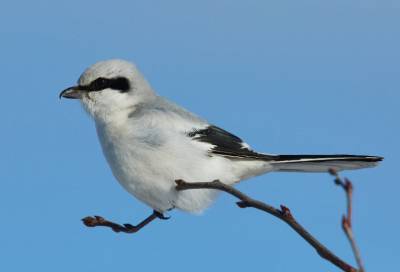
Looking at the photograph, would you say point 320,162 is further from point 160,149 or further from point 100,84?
point 100,84

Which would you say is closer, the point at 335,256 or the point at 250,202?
the point at 335,256

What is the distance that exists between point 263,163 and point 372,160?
1.01 metres

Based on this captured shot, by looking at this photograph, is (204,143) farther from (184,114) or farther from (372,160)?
(372,160)

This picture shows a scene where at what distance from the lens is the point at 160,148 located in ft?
14.5

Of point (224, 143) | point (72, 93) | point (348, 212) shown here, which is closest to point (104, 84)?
point (72, 93)

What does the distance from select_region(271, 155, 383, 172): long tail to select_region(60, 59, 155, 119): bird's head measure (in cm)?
126

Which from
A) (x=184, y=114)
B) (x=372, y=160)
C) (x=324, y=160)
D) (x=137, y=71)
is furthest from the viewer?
(x=137, y=71)

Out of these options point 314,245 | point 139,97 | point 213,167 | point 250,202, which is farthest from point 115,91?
point 314,245

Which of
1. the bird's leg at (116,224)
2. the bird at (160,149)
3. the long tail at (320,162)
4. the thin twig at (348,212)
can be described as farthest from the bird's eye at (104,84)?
the thin twig at (348,212)

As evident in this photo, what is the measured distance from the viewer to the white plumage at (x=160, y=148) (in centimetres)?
441

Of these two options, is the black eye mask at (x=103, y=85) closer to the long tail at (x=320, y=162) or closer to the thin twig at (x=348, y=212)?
the long tail at (x=320, y=162)

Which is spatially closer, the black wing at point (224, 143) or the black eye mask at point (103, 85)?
→ the black wing at point (224, 143)

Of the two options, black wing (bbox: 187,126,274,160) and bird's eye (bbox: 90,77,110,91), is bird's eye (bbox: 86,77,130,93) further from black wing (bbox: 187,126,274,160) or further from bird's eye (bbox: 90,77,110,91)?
black wing (bbox: 187,126,274,160)

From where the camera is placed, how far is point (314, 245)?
93.4 inches
